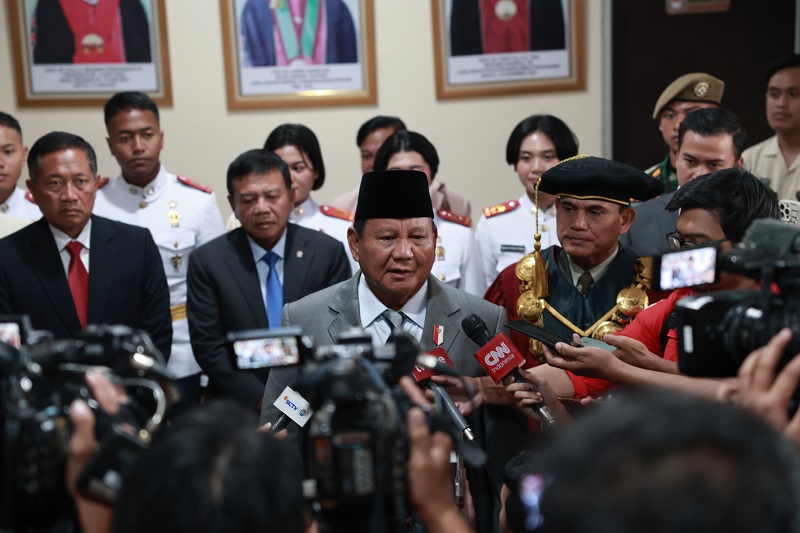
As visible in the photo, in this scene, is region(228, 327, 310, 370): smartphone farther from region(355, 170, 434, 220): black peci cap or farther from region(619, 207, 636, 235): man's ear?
region(619, 207, 636, 235): man's ear

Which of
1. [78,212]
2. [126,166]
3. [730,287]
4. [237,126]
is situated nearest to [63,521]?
[730,287]

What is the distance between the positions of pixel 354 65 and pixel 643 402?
4.34 metres

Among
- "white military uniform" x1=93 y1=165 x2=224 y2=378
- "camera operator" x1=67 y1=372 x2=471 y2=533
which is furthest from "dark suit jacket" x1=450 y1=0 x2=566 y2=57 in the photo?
"camera operator" x1=67 y1=372 x2=471 y2=533

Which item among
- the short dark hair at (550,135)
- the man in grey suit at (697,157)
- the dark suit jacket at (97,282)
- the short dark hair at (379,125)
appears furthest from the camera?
the short dark hair at (379,125)

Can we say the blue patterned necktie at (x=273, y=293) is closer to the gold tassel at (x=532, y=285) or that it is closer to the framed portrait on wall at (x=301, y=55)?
the gold tassel at (x=532, y=285)

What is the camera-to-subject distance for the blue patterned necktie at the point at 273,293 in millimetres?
3383

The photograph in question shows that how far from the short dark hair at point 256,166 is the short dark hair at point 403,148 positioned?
50 cm

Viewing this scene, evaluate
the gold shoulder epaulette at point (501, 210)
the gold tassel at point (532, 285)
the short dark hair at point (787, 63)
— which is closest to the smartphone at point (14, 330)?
the gold tassel at point (532, 285)

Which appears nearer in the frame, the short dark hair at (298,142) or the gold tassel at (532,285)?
the gold tassel at (532,285)

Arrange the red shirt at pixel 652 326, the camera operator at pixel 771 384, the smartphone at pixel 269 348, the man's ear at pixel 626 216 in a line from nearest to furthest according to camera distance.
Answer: the camera operator at pixel 771 384 → the smartphone at pixel 269 348 → the red shirt at pixel 652 326 → the man's ear at pixel 626 216

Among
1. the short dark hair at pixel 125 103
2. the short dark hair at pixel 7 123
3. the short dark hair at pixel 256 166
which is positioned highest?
the short dark hair at pixel 125 103

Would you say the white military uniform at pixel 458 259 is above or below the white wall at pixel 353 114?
below

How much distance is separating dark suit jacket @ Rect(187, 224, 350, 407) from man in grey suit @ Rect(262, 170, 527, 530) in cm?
70

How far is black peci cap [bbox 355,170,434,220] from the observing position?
8.52 ft
